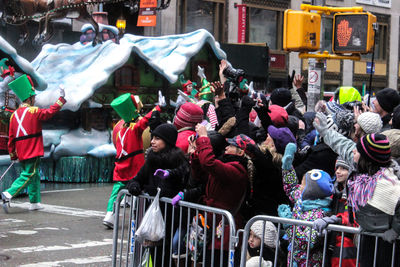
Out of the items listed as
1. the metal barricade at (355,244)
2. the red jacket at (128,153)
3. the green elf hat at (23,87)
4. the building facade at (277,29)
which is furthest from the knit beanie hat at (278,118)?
the building facade at (277,29)

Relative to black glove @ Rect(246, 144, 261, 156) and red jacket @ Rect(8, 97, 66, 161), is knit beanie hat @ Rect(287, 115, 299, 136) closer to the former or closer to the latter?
black glove @ Rect(246, 144, 261, 156)

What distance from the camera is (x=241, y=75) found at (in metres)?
7.89

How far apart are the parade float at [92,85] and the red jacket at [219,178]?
25.3 ft

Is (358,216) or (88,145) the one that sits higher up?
(358,216)

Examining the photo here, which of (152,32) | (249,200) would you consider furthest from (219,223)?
(152,32)

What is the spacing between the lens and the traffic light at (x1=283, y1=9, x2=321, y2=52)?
510 inches

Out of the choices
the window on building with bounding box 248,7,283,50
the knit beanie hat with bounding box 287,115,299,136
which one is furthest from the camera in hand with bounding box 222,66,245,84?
the window on building with bounding box 248,7,283,50

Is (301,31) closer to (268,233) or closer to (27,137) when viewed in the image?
(27,137)

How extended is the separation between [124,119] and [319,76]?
5077mm

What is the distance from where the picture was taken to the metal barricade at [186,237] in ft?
17.9

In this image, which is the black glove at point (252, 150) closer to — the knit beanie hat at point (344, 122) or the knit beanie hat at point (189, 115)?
the knit beanie hat at point (344, 122)

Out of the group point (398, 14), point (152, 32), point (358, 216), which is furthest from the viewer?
point (398, 14)

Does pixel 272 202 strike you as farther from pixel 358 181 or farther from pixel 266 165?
pixel 358 181

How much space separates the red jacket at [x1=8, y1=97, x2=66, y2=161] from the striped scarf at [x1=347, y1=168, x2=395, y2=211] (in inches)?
289
